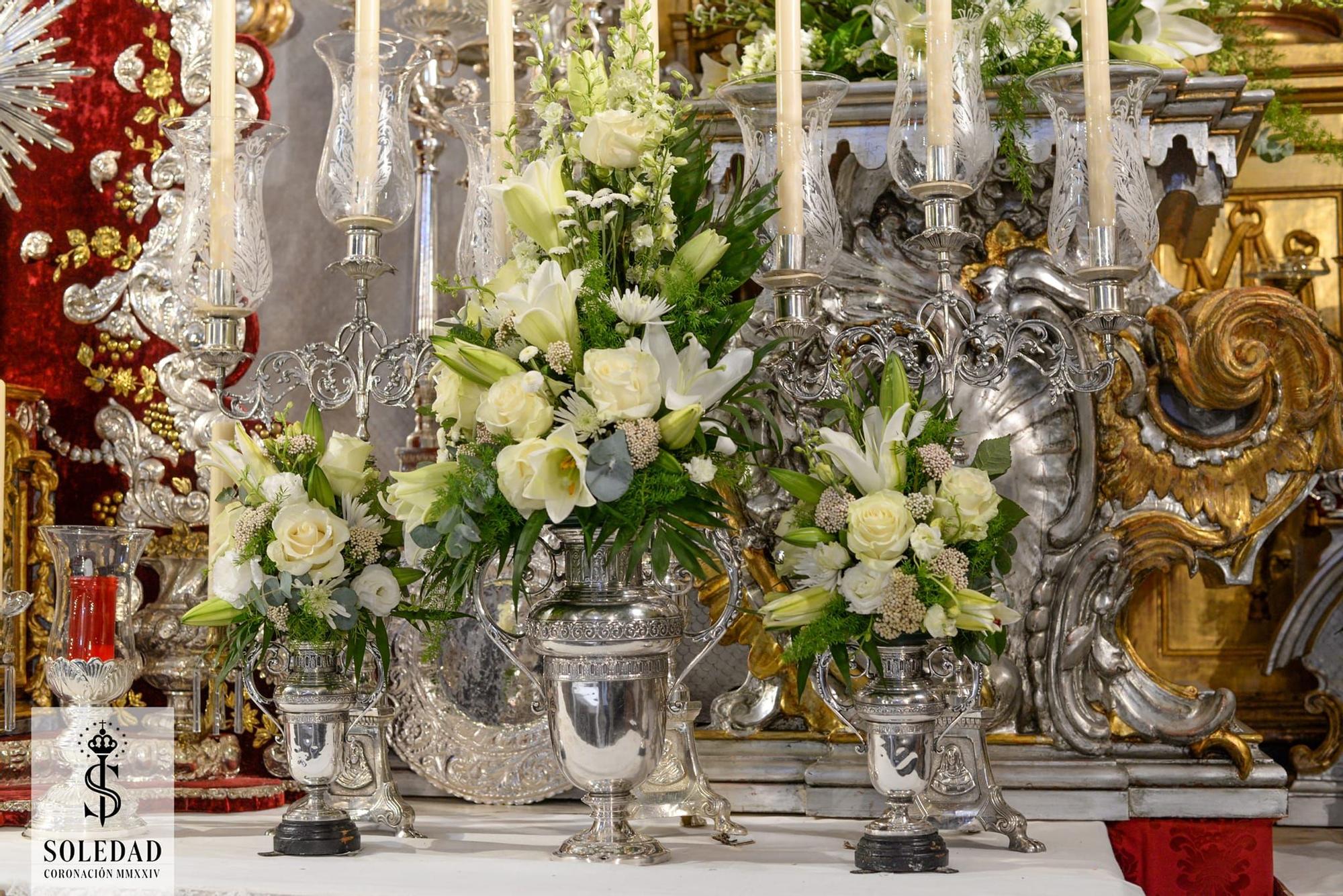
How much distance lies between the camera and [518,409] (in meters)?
1.13

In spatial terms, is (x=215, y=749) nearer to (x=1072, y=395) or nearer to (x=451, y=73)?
(x=451, y=73)

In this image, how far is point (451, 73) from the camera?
1931mm

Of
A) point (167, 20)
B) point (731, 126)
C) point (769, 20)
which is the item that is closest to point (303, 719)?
point (731, 126)

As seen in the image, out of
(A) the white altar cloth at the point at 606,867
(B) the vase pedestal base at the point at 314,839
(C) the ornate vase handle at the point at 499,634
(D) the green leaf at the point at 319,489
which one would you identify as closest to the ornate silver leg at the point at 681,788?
(A) the white altar cloth at the point at 606,867

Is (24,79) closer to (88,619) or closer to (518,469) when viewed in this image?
(88,619)

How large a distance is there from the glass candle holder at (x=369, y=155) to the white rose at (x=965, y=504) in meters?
0.55

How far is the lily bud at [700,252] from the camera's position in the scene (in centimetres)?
121

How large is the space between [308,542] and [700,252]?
1.34 ft

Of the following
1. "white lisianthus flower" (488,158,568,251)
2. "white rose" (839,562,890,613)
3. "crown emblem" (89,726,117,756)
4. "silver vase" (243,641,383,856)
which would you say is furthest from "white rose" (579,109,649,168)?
"crown emblem" (89,726,117,756)

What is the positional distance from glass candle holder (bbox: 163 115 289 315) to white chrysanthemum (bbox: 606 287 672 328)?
1.24 ft

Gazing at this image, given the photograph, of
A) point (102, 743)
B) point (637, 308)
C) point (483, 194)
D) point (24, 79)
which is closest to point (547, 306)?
point (637, 308)

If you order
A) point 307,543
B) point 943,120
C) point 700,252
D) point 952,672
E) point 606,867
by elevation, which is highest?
point 943,120

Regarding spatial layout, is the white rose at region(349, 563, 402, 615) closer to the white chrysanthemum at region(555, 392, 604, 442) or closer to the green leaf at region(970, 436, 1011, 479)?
the white chrysanthemum at region(555, 392, 604, 442)

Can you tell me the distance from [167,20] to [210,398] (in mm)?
493
